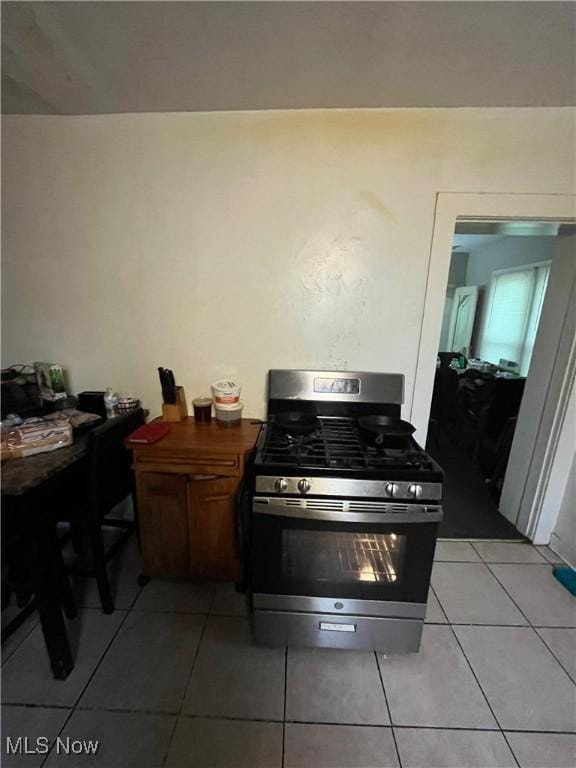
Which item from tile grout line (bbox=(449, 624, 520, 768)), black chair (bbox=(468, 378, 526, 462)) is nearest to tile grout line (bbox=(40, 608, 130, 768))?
tile grout line (bbox=(449, 624, 520, 768))

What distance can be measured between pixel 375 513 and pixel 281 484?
34cm

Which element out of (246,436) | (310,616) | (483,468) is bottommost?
(483,468)

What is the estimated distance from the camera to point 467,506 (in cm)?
229

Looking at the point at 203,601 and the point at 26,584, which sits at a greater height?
the point at 26,584

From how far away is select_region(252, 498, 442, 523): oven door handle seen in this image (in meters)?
1.07

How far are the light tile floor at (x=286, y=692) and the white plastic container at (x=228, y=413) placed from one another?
84 centimetres

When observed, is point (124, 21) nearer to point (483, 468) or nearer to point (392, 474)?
point (392, 474)

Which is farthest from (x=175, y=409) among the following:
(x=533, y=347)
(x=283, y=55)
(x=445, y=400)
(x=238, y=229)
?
(x=445, y=400)

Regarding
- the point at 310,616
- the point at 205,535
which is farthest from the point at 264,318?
the point at 310,616

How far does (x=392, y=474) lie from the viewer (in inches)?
42.3

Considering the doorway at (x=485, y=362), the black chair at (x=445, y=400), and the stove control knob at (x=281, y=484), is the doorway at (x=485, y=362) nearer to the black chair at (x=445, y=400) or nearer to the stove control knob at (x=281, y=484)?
the black chair at (x=445, y=400)

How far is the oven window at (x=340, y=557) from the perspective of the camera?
3.73 ft

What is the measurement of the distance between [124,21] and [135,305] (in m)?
1.04

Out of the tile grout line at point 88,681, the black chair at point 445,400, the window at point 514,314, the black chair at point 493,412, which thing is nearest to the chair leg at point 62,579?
the tile grout line at point 88,681
